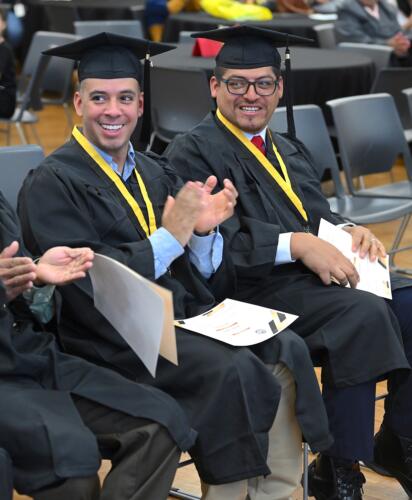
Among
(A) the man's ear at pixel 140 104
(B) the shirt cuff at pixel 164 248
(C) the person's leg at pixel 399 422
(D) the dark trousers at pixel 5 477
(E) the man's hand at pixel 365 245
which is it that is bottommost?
(C) the person's leg at pixel 399 422

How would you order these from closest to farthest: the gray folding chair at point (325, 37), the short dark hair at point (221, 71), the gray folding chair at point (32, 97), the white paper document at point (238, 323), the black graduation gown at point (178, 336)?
the black graduation gown at point (178, 336) → the white paper document at point (238, 323) → the short dark hair at point (221, 71) → the gray folding chair at point (32, 97) → the gray folding chair at point (325, 37)

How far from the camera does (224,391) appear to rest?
269 cm

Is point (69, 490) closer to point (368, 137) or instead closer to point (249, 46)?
point (249, 46)

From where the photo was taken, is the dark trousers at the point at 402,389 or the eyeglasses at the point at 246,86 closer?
the dark trousers at the point at 402,389

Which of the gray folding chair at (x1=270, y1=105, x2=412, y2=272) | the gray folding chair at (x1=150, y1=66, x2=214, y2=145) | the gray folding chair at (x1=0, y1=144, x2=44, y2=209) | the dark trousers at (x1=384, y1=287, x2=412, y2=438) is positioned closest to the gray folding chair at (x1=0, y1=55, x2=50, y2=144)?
the gray folding chair at (x1=150, y1=66, x2=214, y2=145)

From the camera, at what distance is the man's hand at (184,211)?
9.04 ft

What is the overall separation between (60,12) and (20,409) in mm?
9139

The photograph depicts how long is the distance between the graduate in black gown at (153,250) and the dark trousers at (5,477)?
0.51 metres

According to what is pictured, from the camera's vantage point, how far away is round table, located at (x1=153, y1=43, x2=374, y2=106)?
6906 millimetres

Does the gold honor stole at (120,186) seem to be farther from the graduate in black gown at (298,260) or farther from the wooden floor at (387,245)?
the wooden floor at (387,245)

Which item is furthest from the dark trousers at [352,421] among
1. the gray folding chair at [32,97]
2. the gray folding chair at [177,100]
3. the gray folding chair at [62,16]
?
the gray folding chair at [62,16]

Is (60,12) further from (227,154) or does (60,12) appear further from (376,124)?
(227,154)

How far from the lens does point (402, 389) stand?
10.8 ft

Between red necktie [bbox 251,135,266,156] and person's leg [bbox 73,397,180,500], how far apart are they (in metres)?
1.28
